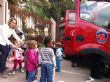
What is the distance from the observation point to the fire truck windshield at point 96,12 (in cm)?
946

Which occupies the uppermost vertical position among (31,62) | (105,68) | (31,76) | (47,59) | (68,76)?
(47,59)

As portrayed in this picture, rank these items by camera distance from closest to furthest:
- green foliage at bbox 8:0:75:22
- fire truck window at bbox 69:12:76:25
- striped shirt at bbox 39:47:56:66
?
Result: striped shirt at bbox 39:47:56:66
fire truck window at bbox 69:12:76:25
green foliage at bbox 8:0:75:22

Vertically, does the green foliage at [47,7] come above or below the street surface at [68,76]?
above

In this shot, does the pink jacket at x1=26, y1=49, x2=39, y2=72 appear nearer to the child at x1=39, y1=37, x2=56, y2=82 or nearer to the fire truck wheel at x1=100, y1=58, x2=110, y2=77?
the child at x1=39, y1=37, x2=56, y2=82

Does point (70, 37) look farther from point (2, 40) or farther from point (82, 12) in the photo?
point (2, 40)

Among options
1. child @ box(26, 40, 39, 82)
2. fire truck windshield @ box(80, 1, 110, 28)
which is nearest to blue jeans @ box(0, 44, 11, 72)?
child @ box(26, 40, 39, 82)

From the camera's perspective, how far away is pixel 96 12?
9.77 meters

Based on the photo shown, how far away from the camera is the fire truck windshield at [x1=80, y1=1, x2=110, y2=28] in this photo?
31.0 ft

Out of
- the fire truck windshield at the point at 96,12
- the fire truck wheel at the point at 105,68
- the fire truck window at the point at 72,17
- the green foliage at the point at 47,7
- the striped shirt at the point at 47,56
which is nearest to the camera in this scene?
the striped shirt at the point at 47,56

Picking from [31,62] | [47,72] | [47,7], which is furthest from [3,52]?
[47,7]

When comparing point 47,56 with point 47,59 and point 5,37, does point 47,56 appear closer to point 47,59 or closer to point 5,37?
point 47,59

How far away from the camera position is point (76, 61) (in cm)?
1223

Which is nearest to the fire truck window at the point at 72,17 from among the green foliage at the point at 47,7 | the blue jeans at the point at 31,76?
the blue jeans at the point at 31,76

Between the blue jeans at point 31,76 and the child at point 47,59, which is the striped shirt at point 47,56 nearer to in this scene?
the child at point 47,59
